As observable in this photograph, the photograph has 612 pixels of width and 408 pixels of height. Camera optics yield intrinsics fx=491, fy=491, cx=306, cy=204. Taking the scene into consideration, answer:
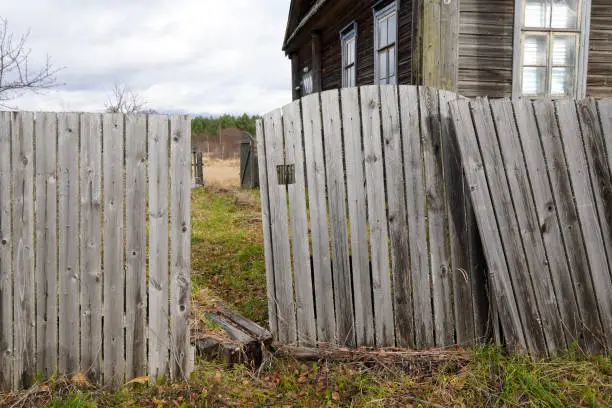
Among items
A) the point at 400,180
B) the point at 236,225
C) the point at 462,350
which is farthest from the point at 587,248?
the point at 236,225

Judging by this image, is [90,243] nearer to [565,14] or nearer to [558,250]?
[558,250]

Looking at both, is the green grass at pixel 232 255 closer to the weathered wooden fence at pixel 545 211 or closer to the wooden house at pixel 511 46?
the weathered wooden fence at pixel 545 211

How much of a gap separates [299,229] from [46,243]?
5.12 feet

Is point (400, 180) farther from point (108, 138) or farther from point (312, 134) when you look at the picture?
point (108, 138)

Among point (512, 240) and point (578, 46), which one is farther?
point (578, 46)

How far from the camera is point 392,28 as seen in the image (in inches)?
326

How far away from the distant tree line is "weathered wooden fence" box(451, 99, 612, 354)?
51.1m

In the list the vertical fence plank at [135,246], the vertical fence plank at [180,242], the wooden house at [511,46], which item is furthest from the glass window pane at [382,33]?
the vertical fence plank at [135,246]

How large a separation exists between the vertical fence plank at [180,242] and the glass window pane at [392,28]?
19.9ft

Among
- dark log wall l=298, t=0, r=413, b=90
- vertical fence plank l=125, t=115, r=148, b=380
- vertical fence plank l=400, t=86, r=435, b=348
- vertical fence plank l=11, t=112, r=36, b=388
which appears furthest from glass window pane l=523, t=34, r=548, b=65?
vertical fence plank l=11, t=112, r=36, b=388

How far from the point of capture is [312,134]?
332 centimetres

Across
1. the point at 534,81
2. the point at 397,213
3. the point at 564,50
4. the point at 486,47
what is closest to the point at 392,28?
the point at 486,47

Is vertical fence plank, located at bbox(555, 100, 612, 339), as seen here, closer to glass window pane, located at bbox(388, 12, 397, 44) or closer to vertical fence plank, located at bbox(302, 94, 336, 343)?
vertical fence plank, located at bbox(302, 94, 336, 343)

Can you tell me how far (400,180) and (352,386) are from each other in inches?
54.1
